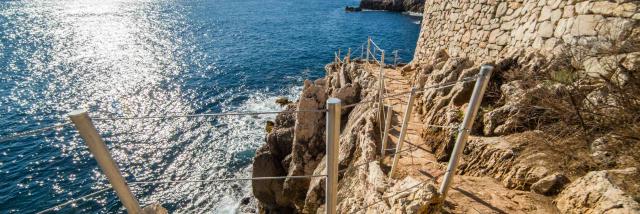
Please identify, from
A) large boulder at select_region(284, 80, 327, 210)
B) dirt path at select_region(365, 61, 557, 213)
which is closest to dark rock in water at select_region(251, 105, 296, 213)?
large boulder at select_region(284, 80, 327, 210)

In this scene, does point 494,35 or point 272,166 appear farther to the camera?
point 272,166

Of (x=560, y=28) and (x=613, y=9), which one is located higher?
(x=613, y=9)

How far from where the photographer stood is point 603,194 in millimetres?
4289

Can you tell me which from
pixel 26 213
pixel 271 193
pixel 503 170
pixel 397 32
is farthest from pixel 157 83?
pixel 397 32

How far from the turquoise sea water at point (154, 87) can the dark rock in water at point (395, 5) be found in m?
9.86

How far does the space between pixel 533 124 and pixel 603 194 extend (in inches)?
103

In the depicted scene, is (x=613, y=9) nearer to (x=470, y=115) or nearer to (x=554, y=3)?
(x=554, y=3)

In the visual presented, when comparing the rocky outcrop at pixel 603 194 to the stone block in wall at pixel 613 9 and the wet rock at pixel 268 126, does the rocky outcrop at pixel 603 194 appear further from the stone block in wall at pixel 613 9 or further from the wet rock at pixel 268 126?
the wet rock at pixel 268 126

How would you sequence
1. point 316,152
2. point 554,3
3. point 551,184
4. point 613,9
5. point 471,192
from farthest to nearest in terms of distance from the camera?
point 316,152 → point 554,3 → point 613,9 → point 471,192 → point 551,184

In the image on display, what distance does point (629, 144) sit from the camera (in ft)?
16.4

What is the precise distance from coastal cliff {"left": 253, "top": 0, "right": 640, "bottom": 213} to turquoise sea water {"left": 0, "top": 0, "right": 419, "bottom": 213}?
12435 millimetres

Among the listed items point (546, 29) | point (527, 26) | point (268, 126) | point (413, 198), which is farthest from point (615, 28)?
point (268, 126)

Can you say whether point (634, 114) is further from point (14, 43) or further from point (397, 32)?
point (14, 43)

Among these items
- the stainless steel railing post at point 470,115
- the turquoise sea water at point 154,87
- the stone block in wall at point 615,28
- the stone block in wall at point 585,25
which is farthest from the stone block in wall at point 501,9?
the turquoise sea water at point 154,87
